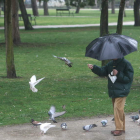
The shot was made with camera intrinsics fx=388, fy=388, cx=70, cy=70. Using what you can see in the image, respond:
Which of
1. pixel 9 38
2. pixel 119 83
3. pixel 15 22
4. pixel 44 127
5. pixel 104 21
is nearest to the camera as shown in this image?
pixel 119 83

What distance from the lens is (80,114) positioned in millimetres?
7781

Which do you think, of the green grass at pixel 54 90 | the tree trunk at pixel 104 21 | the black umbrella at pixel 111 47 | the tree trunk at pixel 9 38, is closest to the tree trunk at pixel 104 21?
the tree trunk at pixel 104 21

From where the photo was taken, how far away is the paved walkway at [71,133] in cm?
635

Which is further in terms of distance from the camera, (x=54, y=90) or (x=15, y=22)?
(x=15, y=22)

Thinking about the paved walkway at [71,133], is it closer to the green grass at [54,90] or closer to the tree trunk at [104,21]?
the green grass at [54,90]

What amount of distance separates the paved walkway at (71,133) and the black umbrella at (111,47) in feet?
4.41

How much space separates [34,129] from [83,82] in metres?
4.85

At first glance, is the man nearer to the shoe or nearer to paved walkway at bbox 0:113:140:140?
the shoe

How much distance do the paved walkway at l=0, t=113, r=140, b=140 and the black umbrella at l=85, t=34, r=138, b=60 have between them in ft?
4.41

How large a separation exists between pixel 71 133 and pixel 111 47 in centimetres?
164

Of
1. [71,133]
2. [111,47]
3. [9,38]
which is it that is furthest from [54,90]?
[111,47]

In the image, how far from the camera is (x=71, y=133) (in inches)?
259

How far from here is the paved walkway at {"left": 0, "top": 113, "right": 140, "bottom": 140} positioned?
20.8ft

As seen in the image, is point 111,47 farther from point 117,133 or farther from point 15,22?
point 15,22
